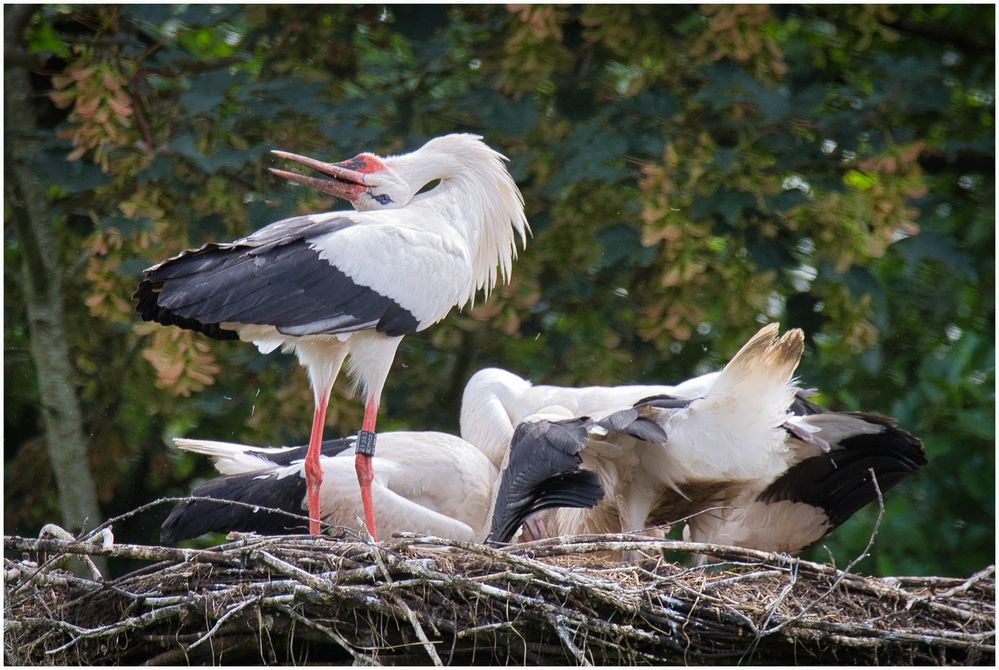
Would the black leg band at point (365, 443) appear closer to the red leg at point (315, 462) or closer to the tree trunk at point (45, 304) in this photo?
the red leg at point (315, 462)

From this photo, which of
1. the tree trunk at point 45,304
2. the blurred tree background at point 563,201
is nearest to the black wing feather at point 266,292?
the blurred tree background at point 563,201

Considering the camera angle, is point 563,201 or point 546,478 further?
point 563,201

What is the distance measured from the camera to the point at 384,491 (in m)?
→ 5.32

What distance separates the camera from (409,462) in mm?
5594

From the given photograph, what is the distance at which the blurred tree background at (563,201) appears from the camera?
21.0 feet

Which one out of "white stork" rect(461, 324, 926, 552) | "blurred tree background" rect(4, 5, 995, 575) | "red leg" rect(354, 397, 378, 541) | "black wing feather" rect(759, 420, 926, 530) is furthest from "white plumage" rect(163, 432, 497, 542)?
"black wing feather" rect(759, 420, 926, 530)

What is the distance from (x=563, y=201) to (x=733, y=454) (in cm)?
214

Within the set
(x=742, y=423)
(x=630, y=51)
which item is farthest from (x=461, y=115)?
(x=742, y=423)

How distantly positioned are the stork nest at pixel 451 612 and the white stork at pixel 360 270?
75cm

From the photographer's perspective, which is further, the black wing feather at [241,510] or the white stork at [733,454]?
the black wing feather at [241,510]

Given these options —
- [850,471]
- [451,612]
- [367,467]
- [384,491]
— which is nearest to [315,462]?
[367,467]

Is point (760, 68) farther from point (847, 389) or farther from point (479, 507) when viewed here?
point (479, 507)

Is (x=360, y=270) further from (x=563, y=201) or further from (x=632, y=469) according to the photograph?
(x=563, y=201)

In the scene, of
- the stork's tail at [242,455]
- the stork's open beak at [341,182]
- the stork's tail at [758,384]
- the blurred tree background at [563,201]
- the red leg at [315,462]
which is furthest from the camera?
the blurred tree background at [563,201]
